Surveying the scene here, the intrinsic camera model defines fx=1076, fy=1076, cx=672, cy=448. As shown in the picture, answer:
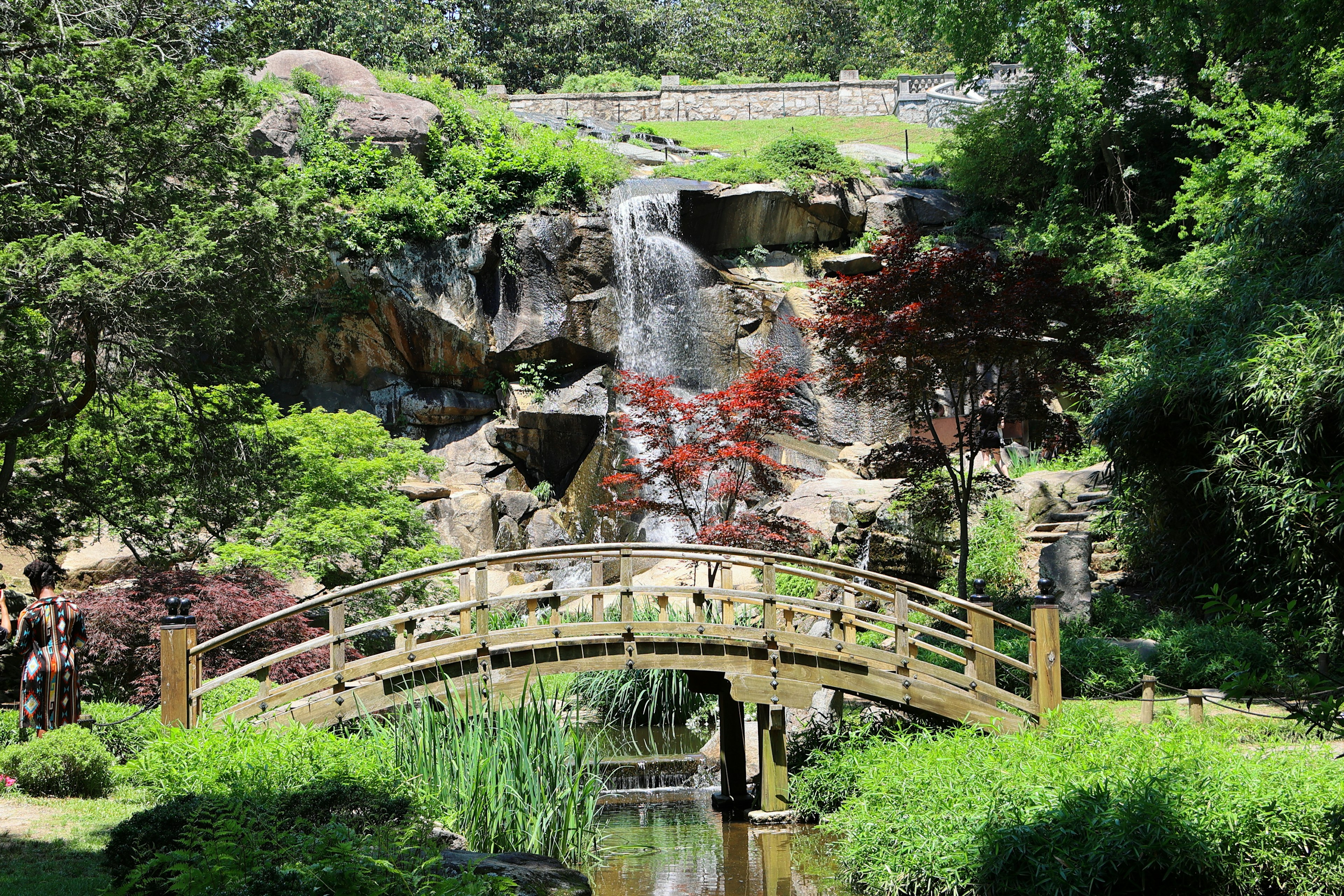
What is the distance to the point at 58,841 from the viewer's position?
6.25 meters

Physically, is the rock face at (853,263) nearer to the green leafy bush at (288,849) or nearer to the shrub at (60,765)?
the shrub at (60,765)

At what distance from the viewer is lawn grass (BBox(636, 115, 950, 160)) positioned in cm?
3262

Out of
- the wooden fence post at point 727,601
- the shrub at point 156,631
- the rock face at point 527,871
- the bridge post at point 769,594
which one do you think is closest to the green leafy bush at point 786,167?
the wooden fence post at point 727,601

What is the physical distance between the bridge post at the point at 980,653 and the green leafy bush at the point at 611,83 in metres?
32.3

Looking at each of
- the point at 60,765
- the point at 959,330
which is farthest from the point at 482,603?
the point at 959,330

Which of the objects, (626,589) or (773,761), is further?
(773,761)

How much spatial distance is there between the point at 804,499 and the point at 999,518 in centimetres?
302

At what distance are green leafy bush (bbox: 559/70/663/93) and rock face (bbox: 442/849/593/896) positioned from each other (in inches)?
1416

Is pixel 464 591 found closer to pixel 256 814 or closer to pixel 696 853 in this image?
pixel 696 853

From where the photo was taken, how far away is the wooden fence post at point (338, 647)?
27.6 ft

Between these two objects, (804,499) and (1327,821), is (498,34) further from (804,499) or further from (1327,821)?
(1327,821)

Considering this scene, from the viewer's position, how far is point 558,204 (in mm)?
21812

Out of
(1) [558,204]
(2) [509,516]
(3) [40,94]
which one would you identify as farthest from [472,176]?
(3) [40,94]

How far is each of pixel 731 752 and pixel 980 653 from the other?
2.55 meters
